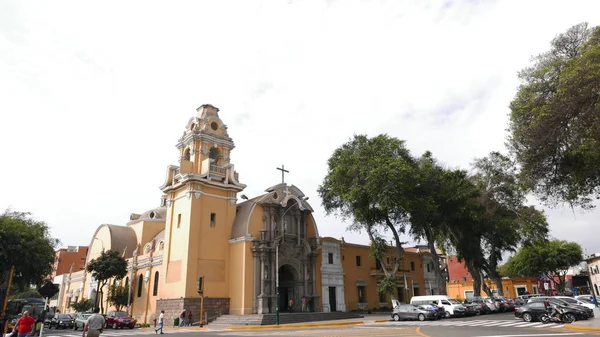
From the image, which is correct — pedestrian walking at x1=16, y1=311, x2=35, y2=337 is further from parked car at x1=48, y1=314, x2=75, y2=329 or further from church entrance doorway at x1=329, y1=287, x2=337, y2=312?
church entrance doorway at x1=329, y1=287, x2=337, y2=312

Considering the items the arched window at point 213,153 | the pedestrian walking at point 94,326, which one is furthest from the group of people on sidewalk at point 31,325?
the arched window at point 213,153

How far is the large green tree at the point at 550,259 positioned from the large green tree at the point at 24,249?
60235 millimetres

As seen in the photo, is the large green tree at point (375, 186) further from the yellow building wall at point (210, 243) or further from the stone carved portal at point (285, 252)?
the yellow building wall at point (210, 243)

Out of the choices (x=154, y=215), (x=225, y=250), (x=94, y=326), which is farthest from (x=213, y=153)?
(x=94, y=326)

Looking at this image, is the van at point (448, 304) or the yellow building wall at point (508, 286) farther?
the yellow building wall at point (508, 286)

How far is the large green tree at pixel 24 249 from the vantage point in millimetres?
31047

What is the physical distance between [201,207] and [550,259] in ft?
172

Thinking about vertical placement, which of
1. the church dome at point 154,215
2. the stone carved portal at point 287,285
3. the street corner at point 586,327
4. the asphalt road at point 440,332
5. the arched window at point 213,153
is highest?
the arched window at point 213,153

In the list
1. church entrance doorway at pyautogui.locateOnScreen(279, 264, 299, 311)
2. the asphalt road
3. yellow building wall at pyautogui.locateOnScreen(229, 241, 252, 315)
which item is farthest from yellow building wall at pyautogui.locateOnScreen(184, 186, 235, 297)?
the asphalt road

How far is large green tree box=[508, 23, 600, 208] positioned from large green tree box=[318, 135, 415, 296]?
12.5 meters

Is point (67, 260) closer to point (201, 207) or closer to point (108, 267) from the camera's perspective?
point (108, 267)

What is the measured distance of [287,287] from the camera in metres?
37.0

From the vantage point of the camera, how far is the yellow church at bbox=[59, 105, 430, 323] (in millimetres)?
32156

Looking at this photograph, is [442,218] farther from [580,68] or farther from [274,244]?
[580,68]
